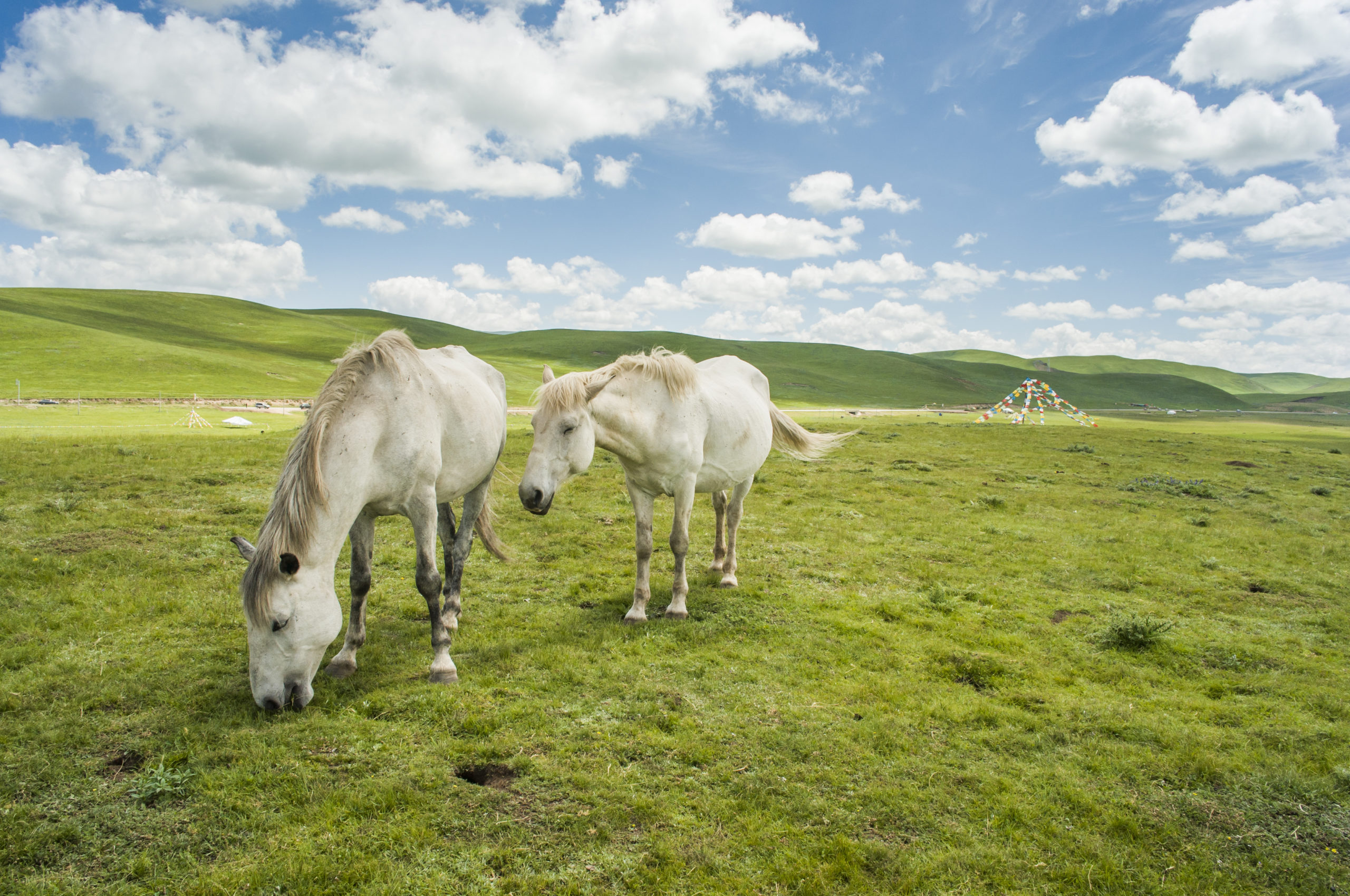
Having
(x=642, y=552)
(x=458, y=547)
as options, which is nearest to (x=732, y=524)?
(x=642, y=552)

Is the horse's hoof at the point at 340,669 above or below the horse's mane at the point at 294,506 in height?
below

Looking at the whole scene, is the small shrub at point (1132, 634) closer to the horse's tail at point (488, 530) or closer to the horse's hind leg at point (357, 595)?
the horse's tail at point (488, 530)

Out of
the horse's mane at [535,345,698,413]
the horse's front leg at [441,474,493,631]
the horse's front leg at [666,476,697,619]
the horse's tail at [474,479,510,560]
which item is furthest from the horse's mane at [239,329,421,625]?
the horse's front leg at [666,476,697,619]

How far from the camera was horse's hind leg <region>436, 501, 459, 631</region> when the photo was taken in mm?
6844

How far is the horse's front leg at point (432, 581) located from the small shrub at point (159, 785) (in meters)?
1.92

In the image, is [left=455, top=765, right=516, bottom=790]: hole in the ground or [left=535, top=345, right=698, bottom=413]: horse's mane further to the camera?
[left=535, top=345, right=698, bottom=413]: horse's mane

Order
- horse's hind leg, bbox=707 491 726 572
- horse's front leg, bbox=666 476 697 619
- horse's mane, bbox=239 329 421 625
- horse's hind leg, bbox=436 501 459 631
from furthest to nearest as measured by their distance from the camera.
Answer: horse's hind leg, bbox=707 491 726 572 → horse's front leg, bbox=666 476 697 619 → horse's hind leg, bbox=436 501 459 631 → horse's mane, bbox=239 329 421 625

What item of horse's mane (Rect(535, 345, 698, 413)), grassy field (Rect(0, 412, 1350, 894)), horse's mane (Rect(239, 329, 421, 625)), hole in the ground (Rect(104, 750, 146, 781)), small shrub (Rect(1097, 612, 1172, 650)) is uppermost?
horse's mane (Rect(535, 345, 698, 413))

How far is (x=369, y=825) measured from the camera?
394 cm

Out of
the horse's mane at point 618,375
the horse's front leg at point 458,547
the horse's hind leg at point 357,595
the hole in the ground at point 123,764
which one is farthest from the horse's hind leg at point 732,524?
the hole in the ground at point 123,764

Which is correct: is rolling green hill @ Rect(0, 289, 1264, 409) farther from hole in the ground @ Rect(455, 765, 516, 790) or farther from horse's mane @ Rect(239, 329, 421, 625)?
hole in the ground @ Rect(455, 765, 516, 790)

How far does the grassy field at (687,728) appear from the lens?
3768mm

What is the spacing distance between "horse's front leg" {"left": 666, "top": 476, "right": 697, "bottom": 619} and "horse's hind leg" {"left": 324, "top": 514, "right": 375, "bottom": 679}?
3379 millimetres

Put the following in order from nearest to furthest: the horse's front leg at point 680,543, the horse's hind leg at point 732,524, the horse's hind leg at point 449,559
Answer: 1. the horse's hind leg at point 449,559
2. the horse's front leg at point 680,543
3. the horse's hind leg at point 732,524
